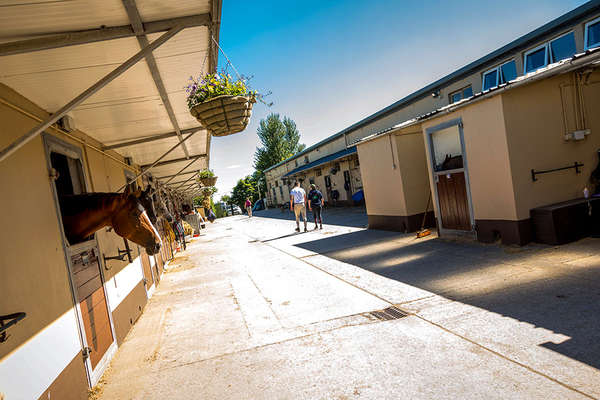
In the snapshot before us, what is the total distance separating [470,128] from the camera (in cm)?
686

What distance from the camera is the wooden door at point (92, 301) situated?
351 centimetres

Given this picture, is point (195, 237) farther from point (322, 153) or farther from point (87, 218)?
point (87, 218)

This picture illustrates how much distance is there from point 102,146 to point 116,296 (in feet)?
7.44

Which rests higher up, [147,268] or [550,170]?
[550,170]

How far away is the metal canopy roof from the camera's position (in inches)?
87.3

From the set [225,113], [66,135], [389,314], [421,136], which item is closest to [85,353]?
[66,135]

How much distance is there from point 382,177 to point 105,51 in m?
8.47

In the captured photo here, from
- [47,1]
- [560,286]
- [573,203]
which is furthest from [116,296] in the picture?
[573,203]

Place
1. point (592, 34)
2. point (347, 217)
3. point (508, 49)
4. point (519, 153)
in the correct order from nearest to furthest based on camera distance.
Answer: point (519, 153) → point (592, 34) → point (508, 49) → point (347, 217)

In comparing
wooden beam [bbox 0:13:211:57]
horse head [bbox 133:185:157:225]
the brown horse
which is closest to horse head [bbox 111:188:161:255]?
the brown horse

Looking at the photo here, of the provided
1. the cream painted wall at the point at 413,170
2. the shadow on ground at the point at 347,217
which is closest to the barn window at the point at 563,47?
the cream painted wall at the point at 413,170

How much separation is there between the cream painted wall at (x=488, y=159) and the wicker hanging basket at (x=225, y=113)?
15.3 ft

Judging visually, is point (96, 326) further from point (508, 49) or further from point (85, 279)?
point (508, 49)

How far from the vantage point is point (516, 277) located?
470 centimetres
